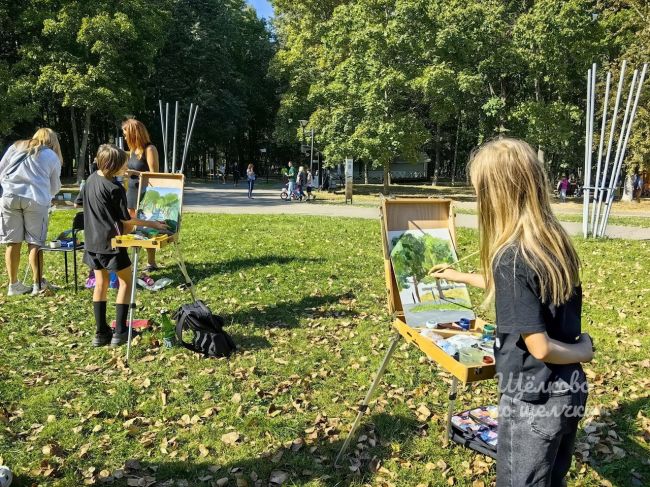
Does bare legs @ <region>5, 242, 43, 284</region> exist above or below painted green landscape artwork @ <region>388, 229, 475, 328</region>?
below

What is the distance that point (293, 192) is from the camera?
81.3ft

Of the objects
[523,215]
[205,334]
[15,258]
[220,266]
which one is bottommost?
[205,334]

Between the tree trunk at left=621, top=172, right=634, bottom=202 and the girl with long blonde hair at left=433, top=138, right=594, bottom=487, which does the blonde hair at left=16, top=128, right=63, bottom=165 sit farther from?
the tree trunk at left=621, top=172, right=634, bottom=202


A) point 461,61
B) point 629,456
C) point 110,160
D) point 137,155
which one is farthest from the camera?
point 461,61

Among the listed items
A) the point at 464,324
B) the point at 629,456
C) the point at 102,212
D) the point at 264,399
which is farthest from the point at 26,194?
the point at 629,456

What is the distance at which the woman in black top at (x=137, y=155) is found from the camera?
6.95 m

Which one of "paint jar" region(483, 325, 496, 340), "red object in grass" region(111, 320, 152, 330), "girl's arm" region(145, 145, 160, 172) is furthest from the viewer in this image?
"girl's arm" region(145, 145, 160, 172)

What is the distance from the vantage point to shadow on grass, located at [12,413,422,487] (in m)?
3.25

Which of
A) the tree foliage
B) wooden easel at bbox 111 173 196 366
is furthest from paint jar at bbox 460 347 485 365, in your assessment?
the tree foliage

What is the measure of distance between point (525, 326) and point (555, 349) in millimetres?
164

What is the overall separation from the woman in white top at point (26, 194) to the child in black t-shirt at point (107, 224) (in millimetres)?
2188

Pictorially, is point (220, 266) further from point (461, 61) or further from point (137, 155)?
point (461, 61)

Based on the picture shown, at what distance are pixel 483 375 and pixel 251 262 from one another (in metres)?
6.64

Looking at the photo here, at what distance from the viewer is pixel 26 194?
6680mm
